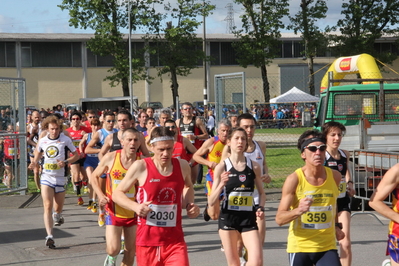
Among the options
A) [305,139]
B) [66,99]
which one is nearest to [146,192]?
[305,139]

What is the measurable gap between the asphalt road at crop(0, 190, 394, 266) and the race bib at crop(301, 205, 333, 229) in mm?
2753

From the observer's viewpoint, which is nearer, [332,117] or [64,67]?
[332,117]

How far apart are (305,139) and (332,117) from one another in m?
10.4

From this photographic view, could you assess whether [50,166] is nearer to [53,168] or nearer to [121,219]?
[53,168]

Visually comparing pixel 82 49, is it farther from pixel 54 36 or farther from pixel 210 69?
pixel 210 69

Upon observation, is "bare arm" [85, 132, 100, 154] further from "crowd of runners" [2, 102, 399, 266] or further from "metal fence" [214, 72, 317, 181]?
"metal fence" [214, 72, 317, 181]

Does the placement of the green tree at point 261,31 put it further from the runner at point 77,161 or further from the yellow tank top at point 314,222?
the yellow tank top at point 314,222

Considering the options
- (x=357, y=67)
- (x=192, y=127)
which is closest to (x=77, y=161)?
(x=192, y=127)

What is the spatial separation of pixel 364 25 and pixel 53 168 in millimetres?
37379

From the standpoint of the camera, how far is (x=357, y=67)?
21.8 m

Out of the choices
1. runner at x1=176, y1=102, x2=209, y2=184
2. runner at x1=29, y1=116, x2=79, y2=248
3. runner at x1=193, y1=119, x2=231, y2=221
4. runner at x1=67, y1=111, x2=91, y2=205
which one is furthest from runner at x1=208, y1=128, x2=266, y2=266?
runner at x1=67, y1=111, x2=91, y2=205

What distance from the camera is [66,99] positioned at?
169 feet

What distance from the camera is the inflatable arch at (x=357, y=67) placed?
21.1 meters

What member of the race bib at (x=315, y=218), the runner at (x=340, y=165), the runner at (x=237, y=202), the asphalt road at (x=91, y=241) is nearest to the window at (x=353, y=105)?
the asphalt road at (x=91, y=241)
